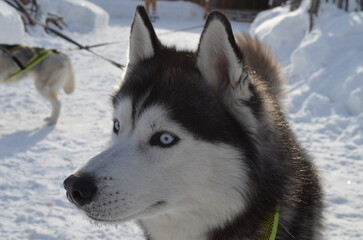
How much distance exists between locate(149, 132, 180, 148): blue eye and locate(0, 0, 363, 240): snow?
477 millimetres

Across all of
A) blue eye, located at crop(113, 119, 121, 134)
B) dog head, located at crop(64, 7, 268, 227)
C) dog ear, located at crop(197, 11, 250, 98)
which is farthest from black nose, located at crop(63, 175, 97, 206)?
dog ear, located at crop(197, 11, 250, 98)

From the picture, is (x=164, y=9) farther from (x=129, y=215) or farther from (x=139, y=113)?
(x=129, y=215)

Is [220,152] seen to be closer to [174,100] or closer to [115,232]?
[174,100]

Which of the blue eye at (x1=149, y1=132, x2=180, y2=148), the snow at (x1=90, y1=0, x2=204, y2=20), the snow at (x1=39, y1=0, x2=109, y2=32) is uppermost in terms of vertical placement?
the blue eye at (x1=149, y1=132, x2=180, y2=148)

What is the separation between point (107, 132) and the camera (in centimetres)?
470

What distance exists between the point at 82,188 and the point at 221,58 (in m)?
0.81

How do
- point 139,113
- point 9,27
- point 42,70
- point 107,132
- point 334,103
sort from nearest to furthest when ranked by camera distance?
point 139,113 → point 107,132 → point 334,103 → point 42,70 → point 9,27

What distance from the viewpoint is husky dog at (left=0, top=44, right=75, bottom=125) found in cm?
483

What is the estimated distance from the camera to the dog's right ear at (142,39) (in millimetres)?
1870

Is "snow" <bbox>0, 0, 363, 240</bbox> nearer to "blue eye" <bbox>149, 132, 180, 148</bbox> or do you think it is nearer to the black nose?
the black nose

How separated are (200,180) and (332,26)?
609 cm

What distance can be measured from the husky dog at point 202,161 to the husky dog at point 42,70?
349 centimetres

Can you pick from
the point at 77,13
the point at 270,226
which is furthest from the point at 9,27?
the point at 270,226

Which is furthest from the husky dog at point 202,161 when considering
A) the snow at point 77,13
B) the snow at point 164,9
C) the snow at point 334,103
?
the snow at point 164,9
